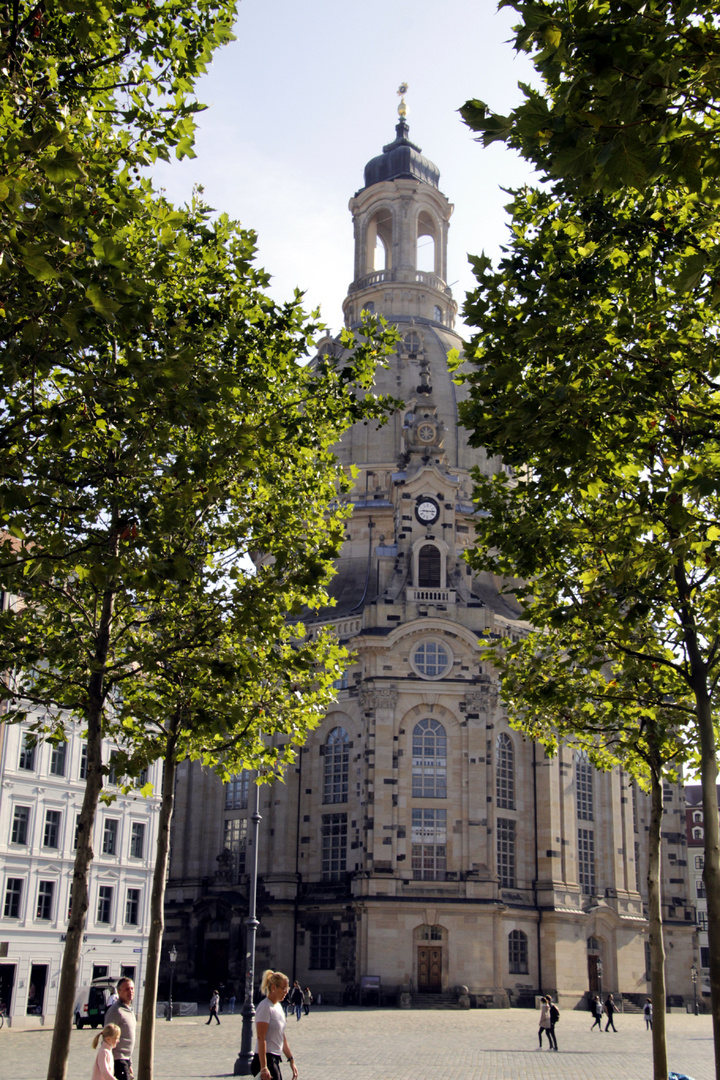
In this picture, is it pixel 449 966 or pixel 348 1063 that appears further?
pixel 449 966

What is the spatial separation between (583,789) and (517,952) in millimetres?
11573

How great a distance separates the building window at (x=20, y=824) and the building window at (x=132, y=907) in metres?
7.99

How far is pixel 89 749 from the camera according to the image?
16406mm

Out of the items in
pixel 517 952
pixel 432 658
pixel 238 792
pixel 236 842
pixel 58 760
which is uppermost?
pixel 432 658

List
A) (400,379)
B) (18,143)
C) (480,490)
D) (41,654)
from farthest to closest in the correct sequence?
1. (400,379)
2. (480,490)
3. (41,654)
4. (18,143)

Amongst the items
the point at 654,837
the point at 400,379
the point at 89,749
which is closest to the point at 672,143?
the point at 89,749

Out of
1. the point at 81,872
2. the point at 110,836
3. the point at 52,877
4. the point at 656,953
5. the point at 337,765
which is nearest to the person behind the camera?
the point at 81,872

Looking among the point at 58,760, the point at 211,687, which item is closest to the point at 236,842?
the point at 58,760

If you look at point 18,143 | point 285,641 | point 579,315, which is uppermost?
point 579,315

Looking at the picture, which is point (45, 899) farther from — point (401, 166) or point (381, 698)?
point (401, 166)

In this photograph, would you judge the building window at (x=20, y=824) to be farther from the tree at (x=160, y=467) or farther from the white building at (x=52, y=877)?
the tree at (x=160, y=467)

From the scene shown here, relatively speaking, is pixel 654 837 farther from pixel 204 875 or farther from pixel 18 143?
pixel 204 875

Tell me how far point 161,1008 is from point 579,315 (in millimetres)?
47467

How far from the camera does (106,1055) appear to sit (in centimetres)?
1313
